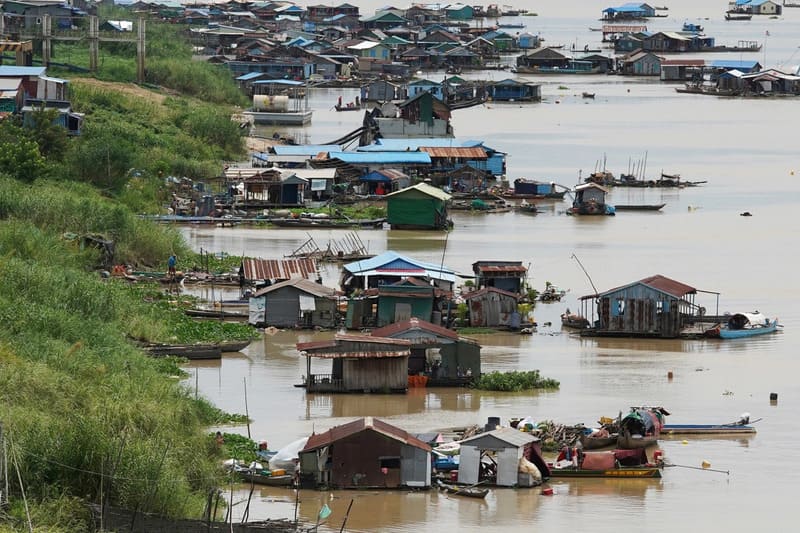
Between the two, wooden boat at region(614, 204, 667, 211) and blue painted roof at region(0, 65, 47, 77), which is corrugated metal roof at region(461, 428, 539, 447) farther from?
blue painted roof at region(0, 65, 47, 77)

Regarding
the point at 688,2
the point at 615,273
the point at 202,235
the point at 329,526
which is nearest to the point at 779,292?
the point at 615,273

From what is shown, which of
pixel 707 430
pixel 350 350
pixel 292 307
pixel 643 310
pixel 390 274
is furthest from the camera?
pixel 390 274

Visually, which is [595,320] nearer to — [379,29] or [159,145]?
[159,145]

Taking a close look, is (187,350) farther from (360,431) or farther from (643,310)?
(643,310)

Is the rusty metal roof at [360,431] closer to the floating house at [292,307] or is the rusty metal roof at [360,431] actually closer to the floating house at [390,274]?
the floating house at [292,307]

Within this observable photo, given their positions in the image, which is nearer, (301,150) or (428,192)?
(428,192)

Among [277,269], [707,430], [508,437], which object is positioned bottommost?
[707,430]

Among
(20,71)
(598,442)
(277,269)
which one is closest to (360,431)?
(598,442)

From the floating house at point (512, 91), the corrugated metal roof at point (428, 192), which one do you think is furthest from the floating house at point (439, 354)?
the floating house at point (512, 91)
